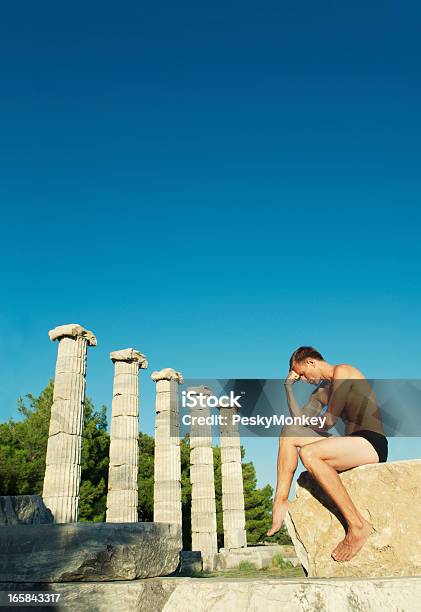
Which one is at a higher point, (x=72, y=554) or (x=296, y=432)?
(x=296, y=432)

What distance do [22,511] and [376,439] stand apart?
4.00m

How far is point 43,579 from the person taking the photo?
4016 millimetres

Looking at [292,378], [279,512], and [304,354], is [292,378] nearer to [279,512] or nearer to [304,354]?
[304,354]

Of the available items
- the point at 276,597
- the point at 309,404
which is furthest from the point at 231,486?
the point at 276,597

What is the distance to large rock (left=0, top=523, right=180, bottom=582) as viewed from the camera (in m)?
4.02

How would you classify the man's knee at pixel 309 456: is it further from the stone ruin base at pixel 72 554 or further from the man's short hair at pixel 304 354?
the stone ruin base at pixel 72 554

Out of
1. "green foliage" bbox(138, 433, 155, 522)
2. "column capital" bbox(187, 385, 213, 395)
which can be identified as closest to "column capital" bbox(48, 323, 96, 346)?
"column capital" bbox(187, 385, 213, 395)

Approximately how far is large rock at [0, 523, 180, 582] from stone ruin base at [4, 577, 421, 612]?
31 cm

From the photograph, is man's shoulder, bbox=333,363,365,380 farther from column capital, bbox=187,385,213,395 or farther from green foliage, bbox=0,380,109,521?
green foliage, bbox=0,380,109,521

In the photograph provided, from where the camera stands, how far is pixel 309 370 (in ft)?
17.1

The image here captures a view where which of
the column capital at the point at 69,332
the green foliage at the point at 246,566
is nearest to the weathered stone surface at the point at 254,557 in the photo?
the green foliage at the point at 246,566

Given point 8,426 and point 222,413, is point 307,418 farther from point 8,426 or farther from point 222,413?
point 8,426

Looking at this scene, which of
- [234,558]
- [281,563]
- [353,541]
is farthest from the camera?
[234,558]

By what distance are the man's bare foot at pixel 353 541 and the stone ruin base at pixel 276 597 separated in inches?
44.2
